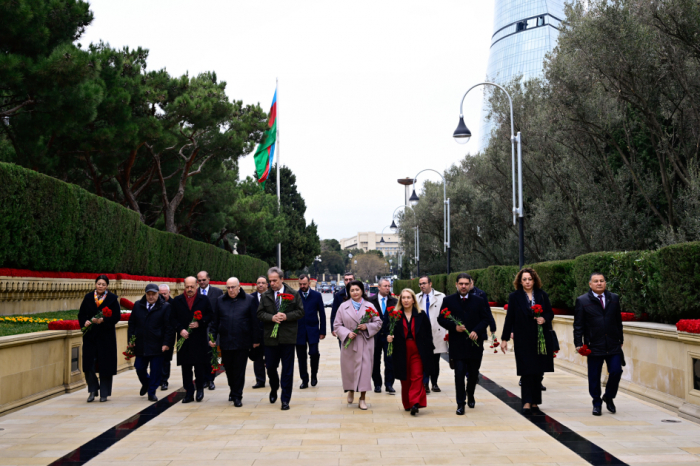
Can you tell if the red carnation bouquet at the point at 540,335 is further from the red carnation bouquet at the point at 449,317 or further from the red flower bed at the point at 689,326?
the red flower bed at the point at 689,326

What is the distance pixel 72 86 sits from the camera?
58.0ft

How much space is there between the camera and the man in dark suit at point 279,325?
934 cm

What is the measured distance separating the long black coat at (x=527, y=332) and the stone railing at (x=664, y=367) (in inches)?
6.8

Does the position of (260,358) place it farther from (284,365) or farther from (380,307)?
(380,307)

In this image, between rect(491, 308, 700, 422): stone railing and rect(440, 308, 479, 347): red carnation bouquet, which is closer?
rect(491, 308, 700, 422): stone railing

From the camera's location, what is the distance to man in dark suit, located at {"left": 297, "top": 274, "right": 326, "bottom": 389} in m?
11.3

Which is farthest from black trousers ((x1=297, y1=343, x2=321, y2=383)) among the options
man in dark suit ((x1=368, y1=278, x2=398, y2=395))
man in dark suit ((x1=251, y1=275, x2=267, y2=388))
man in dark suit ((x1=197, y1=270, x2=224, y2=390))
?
man in dark suit ((x1=197, y1=270, x2=224, y2=390))

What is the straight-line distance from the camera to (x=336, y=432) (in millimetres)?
7547

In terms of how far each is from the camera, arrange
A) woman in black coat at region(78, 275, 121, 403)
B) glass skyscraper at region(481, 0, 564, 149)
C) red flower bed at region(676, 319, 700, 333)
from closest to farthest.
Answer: red flower bed at region(676, 319, 700, 333), woman in black coat at region(78, 275, 121, 403), glass skyscraper at region(481, 0, 564, 149)

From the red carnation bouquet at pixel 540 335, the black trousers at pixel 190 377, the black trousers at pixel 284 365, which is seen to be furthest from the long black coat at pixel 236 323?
A: the red carnation bouquet at pixel 540 335

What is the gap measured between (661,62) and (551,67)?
403 centimetres

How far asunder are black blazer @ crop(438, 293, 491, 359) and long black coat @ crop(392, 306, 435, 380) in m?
0.31

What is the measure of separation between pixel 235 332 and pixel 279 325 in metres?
0.65

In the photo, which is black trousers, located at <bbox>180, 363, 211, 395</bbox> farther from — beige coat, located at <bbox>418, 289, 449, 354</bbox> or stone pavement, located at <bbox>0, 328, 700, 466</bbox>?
beige coat, located at <bbox>418, 289, 449, 354</bbox>
